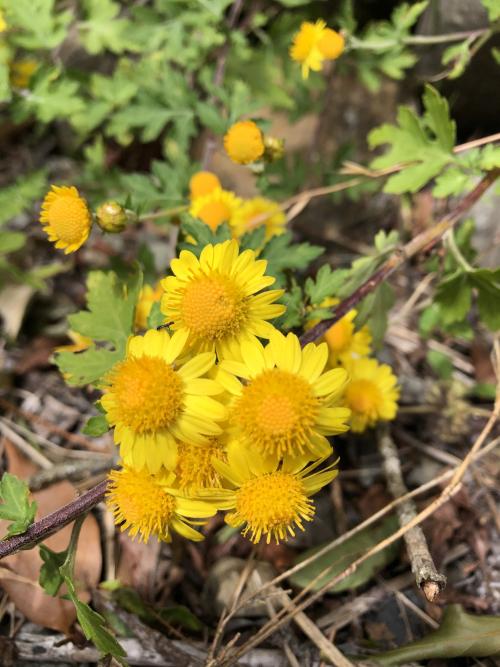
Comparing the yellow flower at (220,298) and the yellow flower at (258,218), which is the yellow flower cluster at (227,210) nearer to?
the yellow flower at (258,218)

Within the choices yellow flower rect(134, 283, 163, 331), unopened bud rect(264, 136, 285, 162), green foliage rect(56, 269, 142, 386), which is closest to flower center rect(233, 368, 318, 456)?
green foliage rect(56, 269, 142, 386)

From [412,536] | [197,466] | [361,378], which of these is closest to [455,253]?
[361,378]

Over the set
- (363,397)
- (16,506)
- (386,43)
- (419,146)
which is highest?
(386,43)

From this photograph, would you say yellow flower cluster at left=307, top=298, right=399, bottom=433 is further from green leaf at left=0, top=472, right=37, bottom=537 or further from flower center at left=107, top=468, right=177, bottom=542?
green leaf at left=0, top=472, right=37, bottom=537

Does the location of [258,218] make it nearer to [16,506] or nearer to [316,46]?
[316,46]

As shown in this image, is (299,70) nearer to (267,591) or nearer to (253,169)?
(253,169)

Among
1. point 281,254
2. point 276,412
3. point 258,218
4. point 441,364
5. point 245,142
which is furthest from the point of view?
point 441,364

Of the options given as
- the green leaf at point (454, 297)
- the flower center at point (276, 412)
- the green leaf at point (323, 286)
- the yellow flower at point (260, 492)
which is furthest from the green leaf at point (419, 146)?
the yellow flower at point (260, 492)
